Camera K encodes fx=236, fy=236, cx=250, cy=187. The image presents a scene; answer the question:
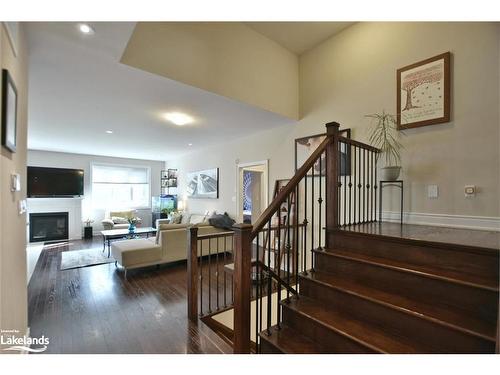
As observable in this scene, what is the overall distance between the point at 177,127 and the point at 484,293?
15.6 feet

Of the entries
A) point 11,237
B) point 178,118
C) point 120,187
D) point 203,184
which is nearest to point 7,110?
point 11,237

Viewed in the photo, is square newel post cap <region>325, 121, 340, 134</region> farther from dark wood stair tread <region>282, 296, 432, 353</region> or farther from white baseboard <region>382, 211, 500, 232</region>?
white baseboard <region>382, 211, 500, 232</region>

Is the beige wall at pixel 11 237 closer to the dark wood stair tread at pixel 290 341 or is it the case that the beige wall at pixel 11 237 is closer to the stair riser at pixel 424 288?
the dark wood stair tread at pixel 290 341

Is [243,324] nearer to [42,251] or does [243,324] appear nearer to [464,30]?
[464,30]

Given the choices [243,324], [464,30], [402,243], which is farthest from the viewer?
[464,30]

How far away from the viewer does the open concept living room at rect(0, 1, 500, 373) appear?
154cm

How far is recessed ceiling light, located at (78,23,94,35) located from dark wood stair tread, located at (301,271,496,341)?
282cm

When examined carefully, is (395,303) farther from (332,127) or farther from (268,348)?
(332,127)

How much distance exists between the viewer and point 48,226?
665 cm

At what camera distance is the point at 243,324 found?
67.6 inches

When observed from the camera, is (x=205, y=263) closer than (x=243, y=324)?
No

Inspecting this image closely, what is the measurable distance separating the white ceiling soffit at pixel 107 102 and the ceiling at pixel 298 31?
1219 millimetres

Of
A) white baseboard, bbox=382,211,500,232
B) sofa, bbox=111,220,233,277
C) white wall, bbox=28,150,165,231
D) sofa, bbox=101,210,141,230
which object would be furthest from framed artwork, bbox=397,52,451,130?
white wall, bbox=28,150,165,231
